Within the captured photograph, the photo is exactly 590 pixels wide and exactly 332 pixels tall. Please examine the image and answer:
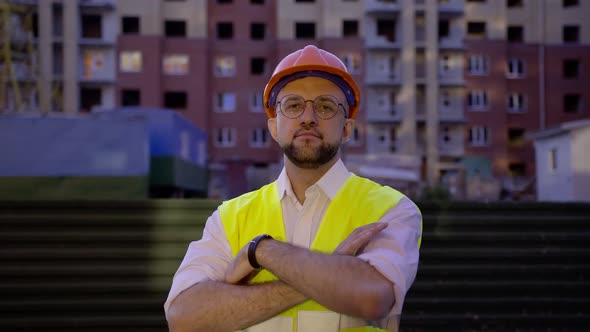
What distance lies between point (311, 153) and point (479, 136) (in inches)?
1863

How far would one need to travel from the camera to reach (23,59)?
4009 cm

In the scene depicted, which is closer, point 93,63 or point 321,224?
point 321,224

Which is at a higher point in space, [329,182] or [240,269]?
[329,182]

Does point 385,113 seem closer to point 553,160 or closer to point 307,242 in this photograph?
point 553,160

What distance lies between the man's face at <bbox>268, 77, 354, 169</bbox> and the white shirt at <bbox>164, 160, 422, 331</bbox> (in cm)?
12

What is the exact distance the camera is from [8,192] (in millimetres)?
19797

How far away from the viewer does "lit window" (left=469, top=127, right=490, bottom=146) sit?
157ft

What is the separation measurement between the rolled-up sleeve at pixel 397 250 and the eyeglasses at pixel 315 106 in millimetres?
446

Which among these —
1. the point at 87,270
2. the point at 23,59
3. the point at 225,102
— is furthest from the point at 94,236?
the point at 225,102

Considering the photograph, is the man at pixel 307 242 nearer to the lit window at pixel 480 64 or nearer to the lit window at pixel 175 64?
the lit window at pixel 175 64

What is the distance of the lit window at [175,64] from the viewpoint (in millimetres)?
46125

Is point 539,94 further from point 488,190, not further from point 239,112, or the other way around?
point 239,112

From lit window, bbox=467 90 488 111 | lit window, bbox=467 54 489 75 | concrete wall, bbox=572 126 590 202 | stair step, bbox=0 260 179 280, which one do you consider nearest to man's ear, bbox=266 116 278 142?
stair step, bbox=0 260 179 280

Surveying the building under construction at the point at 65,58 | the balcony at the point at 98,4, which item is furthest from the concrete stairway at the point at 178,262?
the balcony at the point at 98,4
